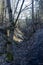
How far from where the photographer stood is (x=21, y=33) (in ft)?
41.1

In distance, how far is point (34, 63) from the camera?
6871 mm

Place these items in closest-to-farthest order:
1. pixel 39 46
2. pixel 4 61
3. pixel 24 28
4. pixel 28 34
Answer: pixel 4 61 → pixel 39 46 → pixel 28 34 → pixel 24 28

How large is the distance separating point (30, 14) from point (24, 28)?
1.65m

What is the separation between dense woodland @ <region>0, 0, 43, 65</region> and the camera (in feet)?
20.8

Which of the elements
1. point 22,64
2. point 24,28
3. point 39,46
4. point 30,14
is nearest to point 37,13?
point 30,14

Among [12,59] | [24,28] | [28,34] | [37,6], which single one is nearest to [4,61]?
[12,59]

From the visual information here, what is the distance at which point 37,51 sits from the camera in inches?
302

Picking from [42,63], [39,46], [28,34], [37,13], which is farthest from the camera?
[37,13]

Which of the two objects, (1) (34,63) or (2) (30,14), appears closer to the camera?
(1) (34,63)

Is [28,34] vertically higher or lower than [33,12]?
lower

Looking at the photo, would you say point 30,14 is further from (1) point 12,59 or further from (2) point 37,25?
(1) point 12,59

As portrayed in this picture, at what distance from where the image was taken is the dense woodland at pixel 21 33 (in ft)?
20.8

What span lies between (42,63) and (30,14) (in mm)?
7509

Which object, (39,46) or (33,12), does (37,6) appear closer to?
(33,12)
